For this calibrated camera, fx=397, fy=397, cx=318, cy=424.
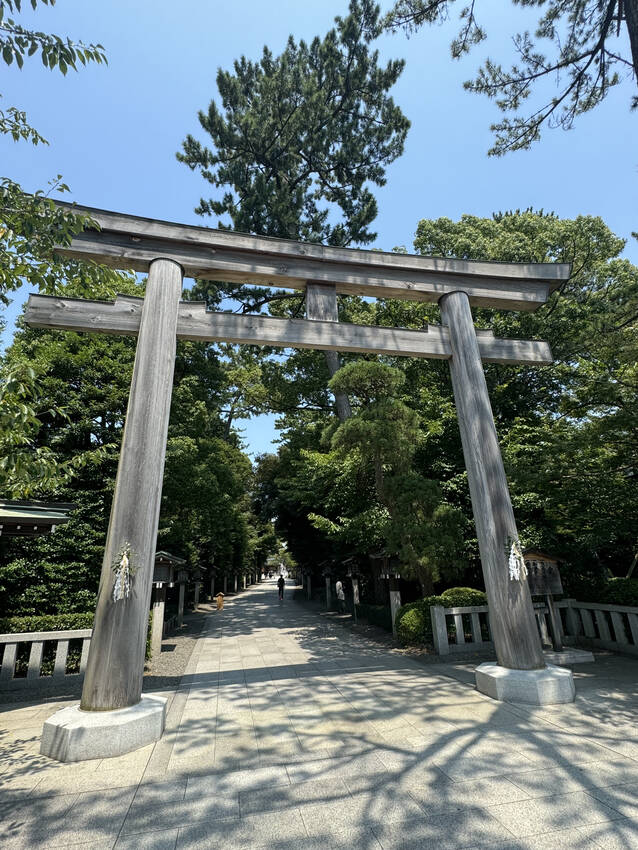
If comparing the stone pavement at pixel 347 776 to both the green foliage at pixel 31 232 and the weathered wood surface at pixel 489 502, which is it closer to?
the weathered wood surface at pixel 489 502

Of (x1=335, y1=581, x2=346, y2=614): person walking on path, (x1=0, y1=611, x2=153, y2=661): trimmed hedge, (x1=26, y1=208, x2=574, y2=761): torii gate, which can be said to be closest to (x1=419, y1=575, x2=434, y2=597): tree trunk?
(x1=26, y1=208, x2=574, y2=761): torii gate

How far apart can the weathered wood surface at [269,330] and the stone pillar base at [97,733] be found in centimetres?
473

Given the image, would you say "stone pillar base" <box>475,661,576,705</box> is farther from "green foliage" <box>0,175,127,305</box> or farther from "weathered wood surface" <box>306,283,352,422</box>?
"green foliage" <box>0,175,127,305</box>

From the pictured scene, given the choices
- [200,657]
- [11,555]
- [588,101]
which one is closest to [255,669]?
[200,657]

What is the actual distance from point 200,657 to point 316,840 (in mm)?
7601

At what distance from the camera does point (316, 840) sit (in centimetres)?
260

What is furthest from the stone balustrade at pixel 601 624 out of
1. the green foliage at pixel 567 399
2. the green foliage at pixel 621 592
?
the green foliage at pixel 567 399

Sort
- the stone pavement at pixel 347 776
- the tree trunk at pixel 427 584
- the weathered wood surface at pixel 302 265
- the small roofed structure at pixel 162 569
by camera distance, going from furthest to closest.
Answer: the small roofed structure at pixel 162 569, the tree trunk at pixel 427 584, the weathered wood surface at pixel 302 265, the stone pavement at pixel 347 776

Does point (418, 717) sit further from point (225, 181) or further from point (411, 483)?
point (225, 181)

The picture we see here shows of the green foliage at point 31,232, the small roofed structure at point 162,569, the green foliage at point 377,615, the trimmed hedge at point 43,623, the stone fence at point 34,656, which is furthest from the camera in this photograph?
the green foliage at point 377,615

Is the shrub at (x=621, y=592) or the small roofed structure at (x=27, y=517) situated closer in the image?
the small roofed structure at (x=27, y=517)

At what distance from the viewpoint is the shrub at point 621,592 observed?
7.97 metres

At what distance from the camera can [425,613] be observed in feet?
29.7

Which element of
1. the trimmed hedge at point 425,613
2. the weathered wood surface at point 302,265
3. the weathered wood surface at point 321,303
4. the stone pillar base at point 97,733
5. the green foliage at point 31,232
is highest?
the weathered wood surface at point 302,265
